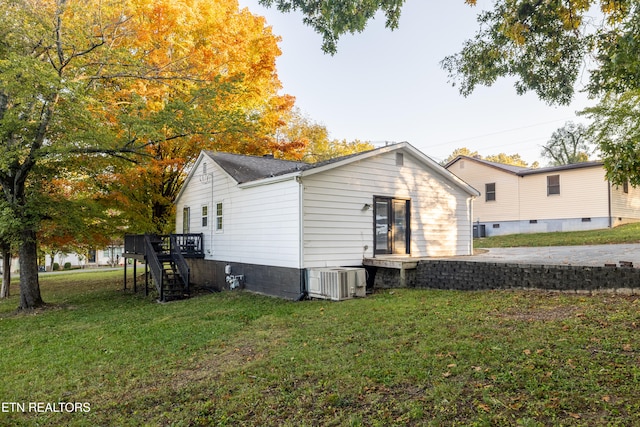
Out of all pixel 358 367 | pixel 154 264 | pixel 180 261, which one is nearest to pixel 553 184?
pixel 180 261

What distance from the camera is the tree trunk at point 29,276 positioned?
11.9 metres

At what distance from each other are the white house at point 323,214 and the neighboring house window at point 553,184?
10.6 m

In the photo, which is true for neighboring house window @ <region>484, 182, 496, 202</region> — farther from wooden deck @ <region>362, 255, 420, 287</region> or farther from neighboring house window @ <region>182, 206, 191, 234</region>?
neighboring house window @ <region>182, 206, 191, 234</region>

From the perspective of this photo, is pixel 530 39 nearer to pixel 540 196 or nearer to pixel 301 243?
pixel 301 243

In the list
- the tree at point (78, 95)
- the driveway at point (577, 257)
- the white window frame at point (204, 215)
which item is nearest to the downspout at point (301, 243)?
the driveway at point (577, 257)

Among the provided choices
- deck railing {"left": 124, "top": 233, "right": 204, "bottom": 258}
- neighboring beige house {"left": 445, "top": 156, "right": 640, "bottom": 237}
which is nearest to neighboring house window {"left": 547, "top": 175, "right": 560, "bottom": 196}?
neighboring beige house {"left": 445, "top": 156, "right": 640, "bottom": 237}

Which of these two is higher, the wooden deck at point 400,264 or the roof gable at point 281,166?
the roof gable at point 281,166

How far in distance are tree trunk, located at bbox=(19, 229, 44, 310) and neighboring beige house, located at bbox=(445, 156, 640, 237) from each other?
21763 mm

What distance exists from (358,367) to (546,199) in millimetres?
20869

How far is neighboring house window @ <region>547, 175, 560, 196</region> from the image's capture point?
21375 millimetres

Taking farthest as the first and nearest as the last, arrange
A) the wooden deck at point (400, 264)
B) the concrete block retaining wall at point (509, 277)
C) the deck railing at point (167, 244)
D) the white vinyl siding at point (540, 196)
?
the white vinyl siding at point (540, 196)
the deck railing at point (167, 244)
the wooden deck at point (400, 264)
the concrete block retaining wall at point (509, 277)

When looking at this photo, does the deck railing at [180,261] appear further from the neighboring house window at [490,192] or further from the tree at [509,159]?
the tree at [509,159]

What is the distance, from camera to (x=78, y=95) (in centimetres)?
991

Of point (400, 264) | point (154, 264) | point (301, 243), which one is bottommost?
point (154, 264)
